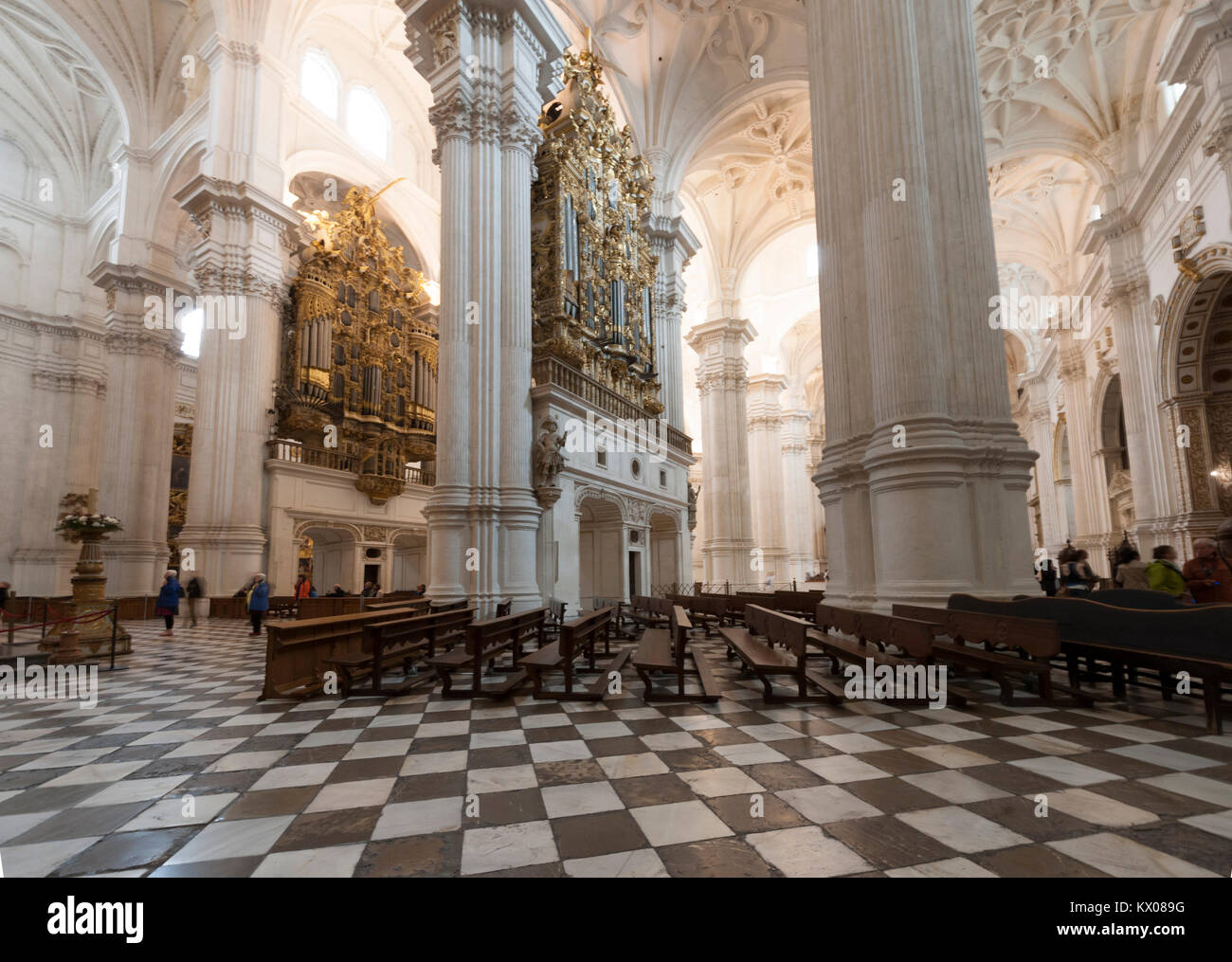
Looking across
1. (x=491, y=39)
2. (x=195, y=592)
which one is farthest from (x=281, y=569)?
(x=491, y=39)

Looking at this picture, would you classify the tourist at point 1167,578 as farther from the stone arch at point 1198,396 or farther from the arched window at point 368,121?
the arched window at point 368,121

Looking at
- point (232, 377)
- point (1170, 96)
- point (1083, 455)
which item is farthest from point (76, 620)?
point (1083, 455)

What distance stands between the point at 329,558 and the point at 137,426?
6.89 metres

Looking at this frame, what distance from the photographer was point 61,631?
24.3 ft

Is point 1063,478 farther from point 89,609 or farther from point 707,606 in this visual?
point 89,609

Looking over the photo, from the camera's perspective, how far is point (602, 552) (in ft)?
48.9

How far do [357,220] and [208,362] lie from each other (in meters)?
6.97

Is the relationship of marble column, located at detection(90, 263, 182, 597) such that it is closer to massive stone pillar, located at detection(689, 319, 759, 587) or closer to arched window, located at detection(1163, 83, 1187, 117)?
massive stone pillar, located at detection(689, 319, 759, 587)

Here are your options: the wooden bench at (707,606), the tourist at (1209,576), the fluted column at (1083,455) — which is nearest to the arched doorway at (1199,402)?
the fluted column at (1083,455)

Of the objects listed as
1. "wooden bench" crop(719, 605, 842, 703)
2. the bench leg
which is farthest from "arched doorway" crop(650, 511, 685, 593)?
the bench leg

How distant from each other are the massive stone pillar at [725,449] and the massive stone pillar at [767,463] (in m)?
5.95

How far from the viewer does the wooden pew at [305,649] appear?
5.31 metres

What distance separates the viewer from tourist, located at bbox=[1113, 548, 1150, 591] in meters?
5.99

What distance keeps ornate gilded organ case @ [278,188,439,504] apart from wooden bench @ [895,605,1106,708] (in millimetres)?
17114
